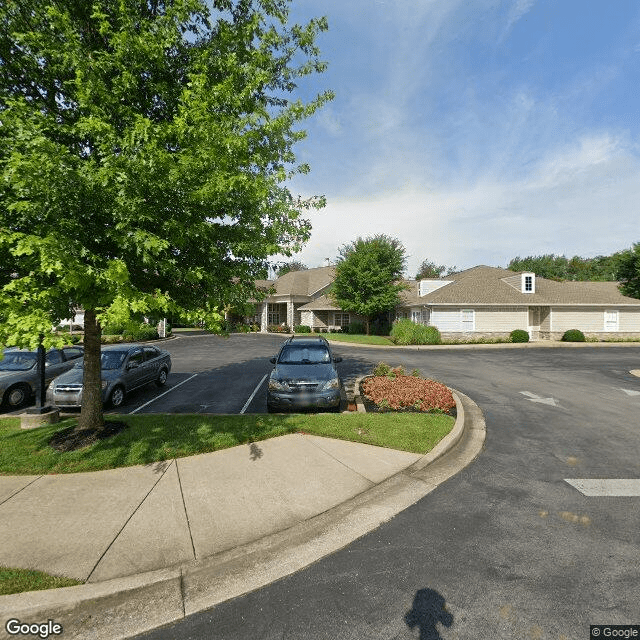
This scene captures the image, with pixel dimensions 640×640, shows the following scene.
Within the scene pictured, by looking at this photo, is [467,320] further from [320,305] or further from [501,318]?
[320,305]

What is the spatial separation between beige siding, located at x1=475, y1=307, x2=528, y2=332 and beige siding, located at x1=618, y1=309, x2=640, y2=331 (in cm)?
855

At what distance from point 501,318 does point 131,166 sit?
3045 centimetres

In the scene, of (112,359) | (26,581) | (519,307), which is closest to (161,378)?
(112,359)

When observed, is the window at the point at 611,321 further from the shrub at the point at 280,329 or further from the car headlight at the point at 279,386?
the car headlight at the point at 279,386

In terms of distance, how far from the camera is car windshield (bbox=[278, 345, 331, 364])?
391 inches

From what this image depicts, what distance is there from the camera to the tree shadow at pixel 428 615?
9.44 ft

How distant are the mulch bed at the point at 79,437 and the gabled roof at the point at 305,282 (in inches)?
1358

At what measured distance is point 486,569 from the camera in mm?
3531

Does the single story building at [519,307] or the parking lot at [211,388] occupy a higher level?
the single story building at [519,307]

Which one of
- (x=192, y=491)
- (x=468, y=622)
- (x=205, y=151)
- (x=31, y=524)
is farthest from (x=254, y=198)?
(x=468, y=622)

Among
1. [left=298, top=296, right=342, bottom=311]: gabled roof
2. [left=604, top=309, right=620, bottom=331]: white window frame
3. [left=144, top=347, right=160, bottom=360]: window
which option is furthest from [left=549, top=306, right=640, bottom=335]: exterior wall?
[left=144, top=347, right=160, bottom=360]: window

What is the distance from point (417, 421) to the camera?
7730 millimetres

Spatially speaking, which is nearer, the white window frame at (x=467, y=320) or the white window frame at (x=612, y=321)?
the white window frame at (x=467, y=320)

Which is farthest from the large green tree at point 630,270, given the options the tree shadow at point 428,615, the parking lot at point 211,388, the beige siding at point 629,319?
the tree shadow at point 428,615
